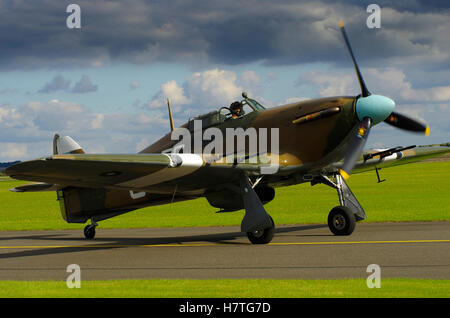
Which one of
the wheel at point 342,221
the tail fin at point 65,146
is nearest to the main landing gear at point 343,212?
the wheel at point 342,221

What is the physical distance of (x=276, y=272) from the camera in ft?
30.2

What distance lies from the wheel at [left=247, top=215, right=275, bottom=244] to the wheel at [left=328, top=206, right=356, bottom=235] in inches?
85.0

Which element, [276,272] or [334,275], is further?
[276,272]

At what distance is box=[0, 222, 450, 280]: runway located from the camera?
933 cm

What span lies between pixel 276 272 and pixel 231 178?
5.06 meters

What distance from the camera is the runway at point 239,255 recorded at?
933 cm

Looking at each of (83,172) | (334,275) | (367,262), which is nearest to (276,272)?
(334,275)

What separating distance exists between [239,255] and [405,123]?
20.6 feet

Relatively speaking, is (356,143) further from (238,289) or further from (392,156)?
(238,289)

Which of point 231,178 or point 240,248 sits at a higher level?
point 231,178

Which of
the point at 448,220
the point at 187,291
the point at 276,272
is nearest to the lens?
the point at 187,291

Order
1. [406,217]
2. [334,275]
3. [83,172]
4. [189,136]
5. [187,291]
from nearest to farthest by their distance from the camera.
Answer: [187,291], [334,275], [83,172], [189,136], [406,217]

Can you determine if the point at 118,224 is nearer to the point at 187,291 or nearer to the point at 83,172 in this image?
the point at 83,172

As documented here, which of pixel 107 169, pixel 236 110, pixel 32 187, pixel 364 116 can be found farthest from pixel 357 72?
pixel 32 187
